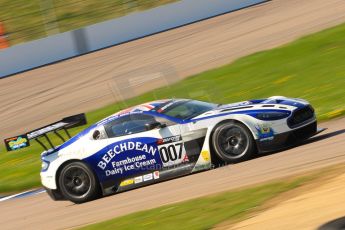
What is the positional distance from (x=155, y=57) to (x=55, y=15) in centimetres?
567

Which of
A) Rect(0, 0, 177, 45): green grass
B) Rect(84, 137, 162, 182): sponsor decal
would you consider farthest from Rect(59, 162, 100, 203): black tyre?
Rect(0, 0, 177, 45): green grass

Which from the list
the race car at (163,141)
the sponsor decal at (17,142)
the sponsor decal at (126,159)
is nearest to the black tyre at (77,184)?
the race car at (163,141)

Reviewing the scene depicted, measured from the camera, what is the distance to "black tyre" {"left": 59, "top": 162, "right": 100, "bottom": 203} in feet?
43.3

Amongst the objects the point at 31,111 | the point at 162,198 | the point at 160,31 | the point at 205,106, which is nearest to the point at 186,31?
the point at 160,31

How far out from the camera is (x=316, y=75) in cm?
1789

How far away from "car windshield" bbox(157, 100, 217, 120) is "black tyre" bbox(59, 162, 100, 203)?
1614mm

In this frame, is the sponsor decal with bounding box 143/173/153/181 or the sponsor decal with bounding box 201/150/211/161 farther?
the sponsor decal with bounding box 143/173/153/181

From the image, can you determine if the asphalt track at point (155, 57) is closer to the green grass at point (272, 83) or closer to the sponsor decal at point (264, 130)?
the green grass at point (272, 83)

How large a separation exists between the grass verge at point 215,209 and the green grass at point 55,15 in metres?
17.4

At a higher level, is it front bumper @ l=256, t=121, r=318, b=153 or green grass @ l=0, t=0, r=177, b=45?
green grass @ l=0, t=0, r=177, b=45

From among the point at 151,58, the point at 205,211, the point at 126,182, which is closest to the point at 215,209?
the point at 205,211

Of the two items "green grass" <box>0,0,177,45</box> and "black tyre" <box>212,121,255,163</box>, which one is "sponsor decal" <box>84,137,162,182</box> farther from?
"green grass" <box>0,0,177,45</box>

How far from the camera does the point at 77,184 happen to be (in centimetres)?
1330

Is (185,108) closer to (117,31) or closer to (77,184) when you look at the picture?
(77,184)
